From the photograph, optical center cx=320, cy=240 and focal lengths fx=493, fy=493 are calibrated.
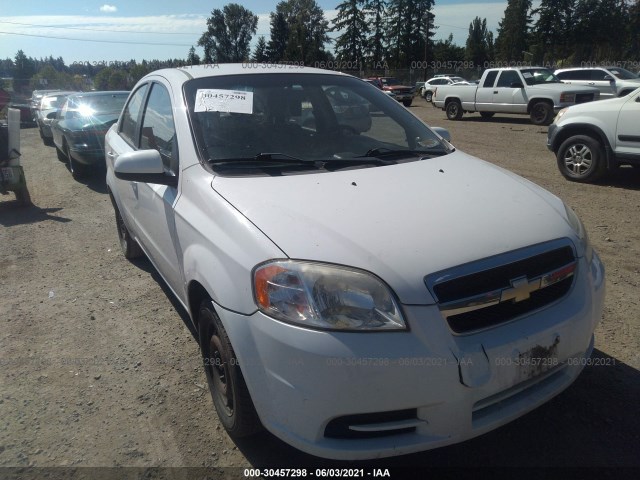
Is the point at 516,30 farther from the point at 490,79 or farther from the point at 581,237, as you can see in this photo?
the point at 581,237

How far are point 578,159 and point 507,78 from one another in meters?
10.5

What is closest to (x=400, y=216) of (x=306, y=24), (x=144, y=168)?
(x=144, y=168)

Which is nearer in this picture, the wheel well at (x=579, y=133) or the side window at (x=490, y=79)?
the wheel well at (x=579, y=133)

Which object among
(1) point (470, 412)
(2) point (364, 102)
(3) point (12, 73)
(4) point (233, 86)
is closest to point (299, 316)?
(1) point (470, 412)

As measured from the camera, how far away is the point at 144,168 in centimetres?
279

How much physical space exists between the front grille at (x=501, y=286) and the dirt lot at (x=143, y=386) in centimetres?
80

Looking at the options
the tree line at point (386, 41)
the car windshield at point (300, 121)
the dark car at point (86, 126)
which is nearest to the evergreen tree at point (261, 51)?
the tree line at point (386, 41)

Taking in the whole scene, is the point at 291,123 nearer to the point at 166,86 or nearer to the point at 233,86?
the point at 233,86

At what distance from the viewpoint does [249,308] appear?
6.49 feet

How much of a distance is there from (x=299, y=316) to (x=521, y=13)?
69515mm

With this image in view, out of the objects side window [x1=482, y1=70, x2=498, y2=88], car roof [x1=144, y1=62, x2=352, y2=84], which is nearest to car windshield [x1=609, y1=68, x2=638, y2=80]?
side window [x1=482, y1=70, x2=498, y2=88]

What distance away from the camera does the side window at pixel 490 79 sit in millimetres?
17423

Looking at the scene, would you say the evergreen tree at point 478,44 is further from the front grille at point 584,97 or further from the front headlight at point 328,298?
the front headlight at point 328,298

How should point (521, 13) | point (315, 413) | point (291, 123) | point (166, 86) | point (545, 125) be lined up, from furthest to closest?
point (521, 13)
point (545, 125)
point (166, 86)
point (291, 123)
point (315, 413)
